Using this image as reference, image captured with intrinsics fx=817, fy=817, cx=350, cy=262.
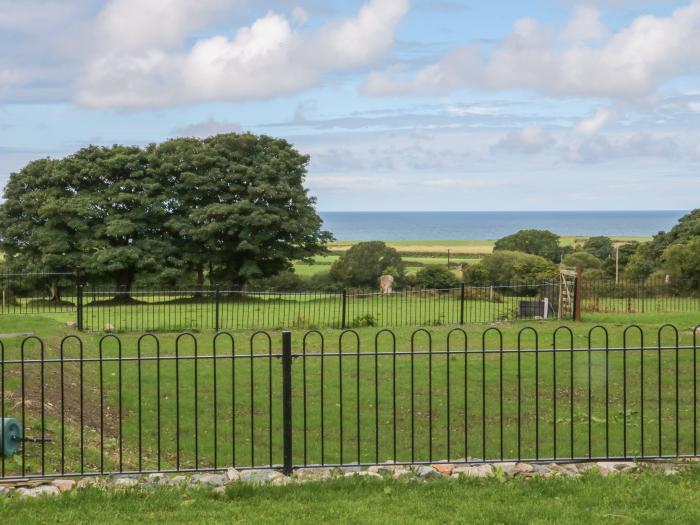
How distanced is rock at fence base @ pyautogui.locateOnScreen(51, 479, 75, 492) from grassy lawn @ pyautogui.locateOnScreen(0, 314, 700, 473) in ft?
1.09

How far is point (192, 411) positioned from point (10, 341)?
17.1ft

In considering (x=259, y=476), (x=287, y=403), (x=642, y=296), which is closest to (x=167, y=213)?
(x=642, y=296)

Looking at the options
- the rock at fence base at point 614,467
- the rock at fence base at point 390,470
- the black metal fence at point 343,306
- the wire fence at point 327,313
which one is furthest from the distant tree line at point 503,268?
the rock at fence base at point 390,470

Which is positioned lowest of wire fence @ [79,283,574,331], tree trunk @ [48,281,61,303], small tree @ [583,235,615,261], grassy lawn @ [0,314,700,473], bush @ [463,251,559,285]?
grassy lawn @ [0,314,700,473]

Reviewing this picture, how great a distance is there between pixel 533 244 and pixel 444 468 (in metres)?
43.7

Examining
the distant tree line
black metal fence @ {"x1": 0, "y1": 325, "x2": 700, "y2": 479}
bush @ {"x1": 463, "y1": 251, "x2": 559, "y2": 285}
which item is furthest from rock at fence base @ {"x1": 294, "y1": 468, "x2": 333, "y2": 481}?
bush @ {"x1": 463, "y1": 251, "x2": 559, "y2": 285}

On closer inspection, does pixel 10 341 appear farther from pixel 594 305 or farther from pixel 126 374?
pixel 594 305

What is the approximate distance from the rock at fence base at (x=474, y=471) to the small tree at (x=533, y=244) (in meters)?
42.0

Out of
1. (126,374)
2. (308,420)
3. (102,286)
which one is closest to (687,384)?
(308,420)

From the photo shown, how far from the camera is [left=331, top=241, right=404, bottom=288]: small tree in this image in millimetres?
35844

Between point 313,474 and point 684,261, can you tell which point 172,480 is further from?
point 684,261

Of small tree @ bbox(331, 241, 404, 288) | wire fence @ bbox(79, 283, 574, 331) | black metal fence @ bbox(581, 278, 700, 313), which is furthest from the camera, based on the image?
small tree @ bbox(331, 241, 404, 288)

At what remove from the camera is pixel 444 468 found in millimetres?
7020

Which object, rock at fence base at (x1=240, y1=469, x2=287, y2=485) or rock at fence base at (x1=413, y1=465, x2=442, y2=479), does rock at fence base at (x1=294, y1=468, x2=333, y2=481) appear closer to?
rock at fence base at (x1=240, y1=469, x2=287, y2=485)
